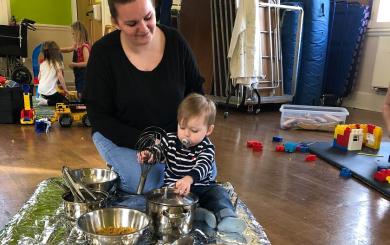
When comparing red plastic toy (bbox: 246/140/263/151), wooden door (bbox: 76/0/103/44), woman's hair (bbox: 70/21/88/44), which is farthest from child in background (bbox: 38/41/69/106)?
red plastic toy (bbox: 246/140/263/151)

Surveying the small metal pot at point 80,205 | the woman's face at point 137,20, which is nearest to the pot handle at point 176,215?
the small metal pot at point 80,205

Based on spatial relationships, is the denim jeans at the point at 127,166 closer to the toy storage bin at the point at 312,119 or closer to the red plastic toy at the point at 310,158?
the red plastic toy at the point at 310,158

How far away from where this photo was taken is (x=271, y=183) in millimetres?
1931

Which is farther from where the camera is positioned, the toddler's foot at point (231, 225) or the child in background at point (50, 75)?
the child in background at point (50, 75)

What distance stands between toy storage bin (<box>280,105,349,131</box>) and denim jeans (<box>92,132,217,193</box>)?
194 centimetres

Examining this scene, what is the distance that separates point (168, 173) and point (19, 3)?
540 cm

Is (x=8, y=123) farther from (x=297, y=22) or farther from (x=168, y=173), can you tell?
(x=297, y=22)

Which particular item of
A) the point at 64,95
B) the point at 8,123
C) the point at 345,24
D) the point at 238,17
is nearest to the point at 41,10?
the point at 64,95

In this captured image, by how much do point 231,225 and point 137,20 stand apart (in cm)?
73

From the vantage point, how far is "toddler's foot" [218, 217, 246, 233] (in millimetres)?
1234

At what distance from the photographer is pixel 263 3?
3.59 m

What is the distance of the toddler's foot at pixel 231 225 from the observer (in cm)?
123

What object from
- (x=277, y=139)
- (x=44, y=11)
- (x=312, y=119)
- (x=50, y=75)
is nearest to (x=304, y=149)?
(x=277, y=139)

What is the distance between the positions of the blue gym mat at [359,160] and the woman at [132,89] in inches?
44.7
